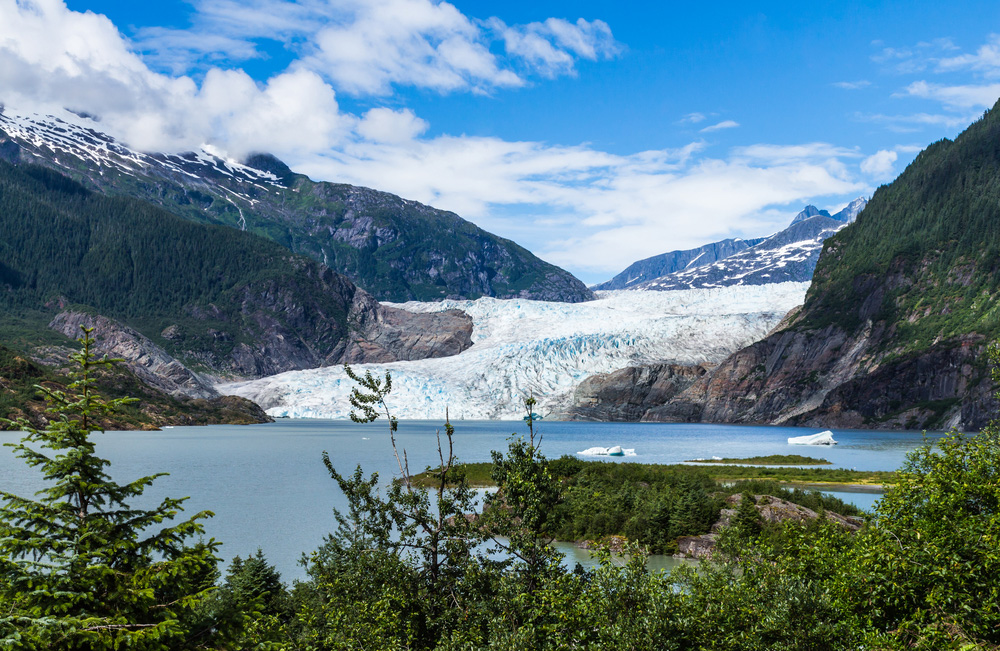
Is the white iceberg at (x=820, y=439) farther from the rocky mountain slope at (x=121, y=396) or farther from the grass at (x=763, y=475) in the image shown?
the rocky mountain slope at (x=121, y=396)

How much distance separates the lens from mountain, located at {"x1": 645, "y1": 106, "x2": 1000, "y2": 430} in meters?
111

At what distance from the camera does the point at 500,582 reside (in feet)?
37.4

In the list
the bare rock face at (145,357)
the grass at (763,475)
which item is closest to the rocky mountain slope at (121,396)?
the bare rock face at (145,357)

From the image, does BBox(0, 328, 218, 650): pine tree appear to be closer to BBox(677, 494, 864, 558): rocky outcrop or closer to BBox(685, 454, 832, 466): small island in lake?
BBox(677, 494, 864, 558): rocky outcrop

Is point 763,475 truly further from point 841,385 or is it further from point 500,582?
point 841,385

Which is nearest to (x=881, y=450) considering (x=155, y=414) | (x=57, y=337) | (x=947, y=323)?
(x=947, y=323)

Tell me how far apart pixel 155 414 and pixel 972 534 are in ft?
422

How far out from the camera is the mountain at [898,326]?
4385 inches

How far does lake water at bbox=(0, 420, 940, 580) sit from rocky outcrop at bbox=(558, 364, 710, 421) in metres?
17.5

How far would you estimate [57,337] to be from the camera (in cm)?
16138

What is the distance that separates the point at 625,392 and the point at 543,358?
16382 millimetres

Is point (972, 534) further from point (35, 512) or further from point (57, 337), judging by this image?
point (57, 337)

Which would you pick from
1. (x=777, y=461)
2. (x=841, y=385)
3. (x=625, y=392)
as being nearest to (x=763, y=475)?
(x=777, y=461)

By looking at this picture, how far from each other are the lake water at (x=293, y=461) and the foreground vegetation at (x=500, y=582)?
3.67 meters
